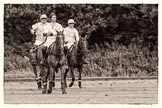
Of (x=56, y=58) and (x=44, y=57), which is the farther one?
(x=44, y=57)

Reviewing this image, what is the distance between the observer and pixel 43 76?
89.7 ft

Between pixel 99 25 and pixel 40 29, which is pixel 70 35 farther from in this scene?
pixel 99 25

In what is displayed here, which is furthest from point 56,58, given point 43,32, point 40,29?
point 40,29

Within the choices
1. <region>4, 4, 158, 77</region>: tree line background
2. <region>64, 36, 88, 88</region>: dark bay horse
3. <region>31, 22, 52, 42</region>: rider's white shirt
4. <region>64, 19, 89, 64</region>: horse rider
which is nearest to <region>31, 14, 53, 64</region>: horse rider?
<region>31, 22, 52, 42</region>: rider's white shirt

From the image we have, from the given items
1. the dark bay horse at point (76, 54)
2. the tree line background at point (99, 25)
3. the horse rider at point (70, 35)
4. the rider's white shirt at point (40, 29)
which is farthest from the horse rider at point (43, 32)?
the tree line background at point (99, 25)

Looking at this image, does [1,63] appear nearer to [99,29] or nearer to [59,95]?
[59,95]

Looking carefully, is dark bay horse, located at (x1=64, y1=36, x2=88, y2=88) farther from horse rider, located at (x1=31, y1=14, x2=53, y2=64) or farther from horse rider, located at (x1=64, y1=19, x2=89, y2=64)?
horse rider, located at (x1=31, y1=14, x2=53, y2=64)

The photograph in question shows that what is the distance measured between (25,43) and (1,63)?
50.6ft

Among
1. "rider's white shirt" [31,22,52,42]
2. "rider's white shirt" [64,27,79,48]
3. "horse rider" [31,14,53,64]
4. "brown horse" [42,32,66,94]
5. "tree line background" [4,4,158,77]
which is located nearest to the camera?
"brown horse" [42,32,66,94]

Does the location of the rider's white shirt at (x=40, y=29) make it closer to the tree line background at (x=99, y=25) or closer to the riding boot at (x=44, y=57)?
the riding boot at (x=44, y=57)

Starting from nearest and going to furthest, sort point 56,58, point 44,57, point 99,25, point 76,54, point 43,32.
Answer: point 56,58
point 43,32
point 44,57
point 76,54
point 99,25

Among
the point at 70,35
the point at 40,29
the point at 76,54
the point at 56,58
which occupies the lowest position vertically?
the point at 56,58

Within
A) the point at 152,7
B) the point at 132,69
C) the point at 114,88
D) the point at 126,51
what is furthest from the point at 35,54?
the point at 152,7

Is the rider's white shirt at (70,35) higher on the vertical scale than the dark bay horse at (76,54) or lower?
higher
